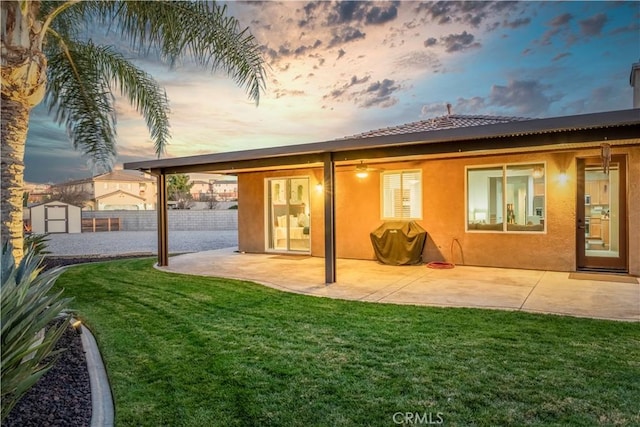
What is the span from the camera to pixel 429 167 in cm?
977

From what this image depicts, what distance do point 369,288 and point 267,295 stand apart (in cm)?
184

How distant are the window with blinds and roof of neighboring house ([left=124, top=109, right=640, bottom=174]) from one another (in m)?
3.02

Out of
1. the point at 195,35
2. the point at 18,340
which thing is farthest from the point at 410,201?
the point at 18,340

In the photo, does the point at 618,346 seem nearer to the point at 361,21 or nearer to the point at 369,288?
the point at 369,288

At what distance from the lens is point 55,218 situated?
74.8ft

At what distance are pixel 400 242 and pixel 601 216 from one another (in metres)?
4.41

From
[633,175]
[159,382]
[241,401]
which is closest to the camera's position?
[241,401]

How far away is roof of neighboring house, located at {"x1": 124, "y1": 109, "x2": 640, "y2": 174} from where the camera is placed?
5102 mm

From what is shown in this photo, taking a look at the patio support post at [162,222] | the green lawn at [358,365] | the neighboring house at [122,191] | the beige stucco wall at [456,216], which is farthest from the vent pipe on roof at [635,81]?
the neighboring house at [122,191]

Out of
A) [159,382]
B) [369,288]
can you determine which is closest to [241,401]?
[159,382]

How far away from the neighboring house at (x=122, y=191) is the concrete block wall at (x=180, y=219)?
1252 cm

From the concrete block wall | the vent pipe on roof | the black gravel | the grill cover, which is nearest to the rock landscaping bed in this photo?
the black gravel

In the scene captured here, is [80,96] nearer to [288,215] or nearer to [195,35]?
[195,35]

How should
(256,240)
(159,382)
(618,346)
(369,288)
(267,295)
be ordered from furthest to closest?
(256,240) → (369,288) → (267,295) → (618,346) → (159,382)
